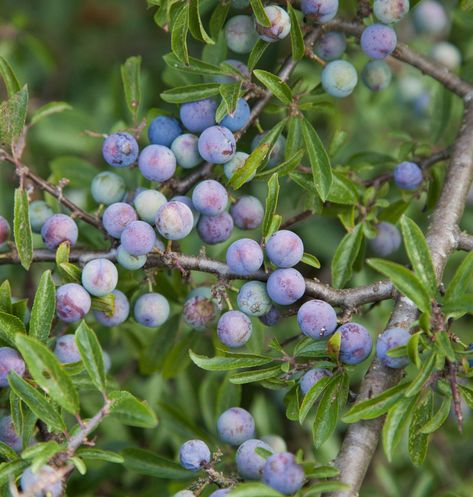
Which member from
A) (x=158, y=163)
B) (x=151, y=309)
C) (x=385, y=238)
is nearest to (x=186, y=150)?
(x=158, y=163)

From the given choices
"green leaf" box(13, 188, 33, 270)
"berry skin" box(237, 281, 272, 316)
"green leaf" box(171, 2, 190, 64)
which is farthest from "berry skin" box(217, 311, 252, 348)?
"green leaf" box(171, 2, 190, 64)

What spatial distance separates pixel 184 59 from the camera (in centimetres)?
136

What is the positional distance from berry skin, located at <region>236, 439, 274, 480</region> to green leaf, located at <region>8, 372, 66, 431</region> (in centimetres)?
28

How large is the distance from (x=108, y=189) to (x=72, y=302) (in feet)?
1.03

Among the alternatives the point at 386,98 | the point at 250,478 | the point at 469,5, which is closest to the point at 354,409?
the point at 250,478

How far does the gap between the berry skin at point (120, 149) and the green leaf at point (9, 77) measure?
18 centimetres

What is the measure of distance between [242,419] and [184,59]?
24.3 inches

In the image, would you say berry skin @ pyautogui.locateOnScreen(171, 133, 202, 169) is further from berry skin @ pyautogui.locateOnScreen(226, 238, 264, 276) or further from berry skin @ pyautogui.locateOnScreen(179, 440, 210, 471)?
berry skin @ pyautogui.locateOnScreen(179, 440, 210, 471)

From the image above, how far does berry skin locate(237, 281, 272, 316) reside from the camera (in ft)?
4.24

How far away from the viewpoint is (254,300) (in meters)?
1.29

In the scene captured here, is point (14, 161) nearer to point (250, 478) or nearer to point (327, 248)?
point (250, 478)

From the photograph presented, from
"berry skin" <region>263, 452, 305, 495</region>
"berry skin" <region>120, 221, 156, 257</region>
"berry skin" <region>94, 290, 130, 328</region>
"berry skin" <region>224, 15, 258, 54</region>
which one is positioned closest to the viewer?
"berry skin" <region>263, 452, 305, 495</region>

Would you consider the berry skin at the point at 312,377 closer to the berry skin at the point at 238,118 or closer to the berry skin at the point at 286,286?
the berry skin at the point at 286,286

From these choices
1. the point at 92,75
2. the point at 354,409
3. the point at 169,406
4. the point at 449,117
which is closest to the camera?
the point at 354,409
